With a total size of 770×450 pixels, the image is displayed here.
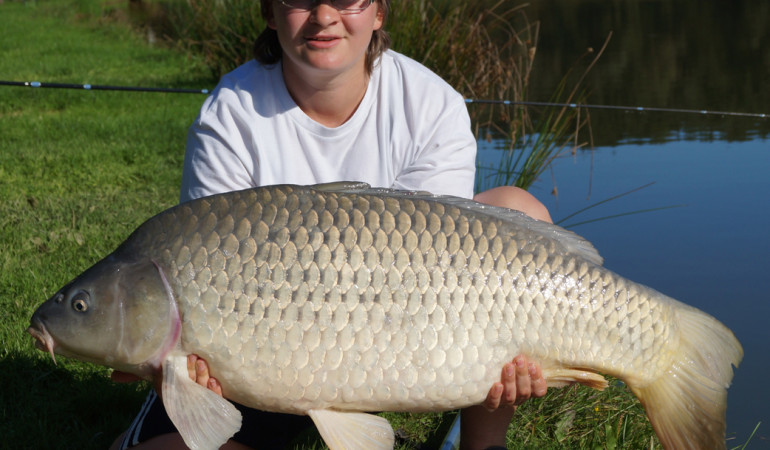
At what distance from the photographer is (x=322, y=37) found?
192cm

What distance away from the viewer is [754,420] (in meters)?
2.54

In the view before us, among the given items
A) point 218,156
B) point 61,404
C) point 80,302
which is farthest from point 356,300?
point 61,404

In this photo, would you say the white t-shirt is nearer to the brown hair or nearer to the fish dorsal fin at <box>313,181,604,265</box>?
Answer: the brown hair

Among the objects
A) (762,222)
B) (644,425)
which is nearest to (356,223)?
(644,425)

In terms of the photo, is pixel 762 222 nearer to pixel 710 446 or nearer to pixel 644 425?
pixel 644 425

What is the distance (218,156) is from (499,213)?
2.16 ft

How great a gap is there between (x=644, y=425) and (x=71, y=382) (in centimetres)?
146

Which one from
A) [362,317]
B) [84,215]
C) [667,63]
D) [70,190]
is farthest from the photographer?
[667,63]

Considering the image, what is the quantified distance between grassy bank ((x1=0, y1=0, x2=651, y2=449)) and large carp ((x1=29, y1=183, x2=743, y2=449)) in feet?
1.97

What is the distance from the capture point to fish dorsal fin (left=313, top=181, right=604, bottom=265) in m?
1.64

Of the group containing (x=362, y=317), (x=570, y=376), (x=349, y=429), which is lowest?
(x=349, y=429)

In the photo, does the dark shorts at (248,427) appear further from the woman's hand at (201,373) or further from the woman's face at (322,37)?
the woman's face at (322,37)

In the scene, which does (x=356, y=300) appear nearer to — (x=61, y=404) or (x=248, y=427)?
(x=248, y=427)

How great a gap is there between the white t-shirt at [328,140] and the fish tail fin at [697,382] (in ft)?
2.04
